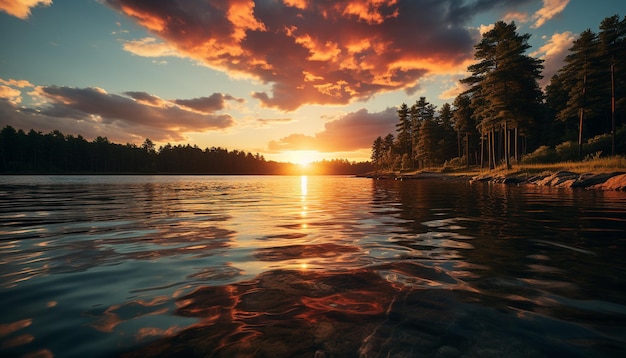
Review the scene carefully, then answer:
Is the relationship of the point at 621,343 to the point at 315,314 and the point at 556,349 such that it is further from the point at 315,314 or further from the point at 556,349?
the point at 315,314

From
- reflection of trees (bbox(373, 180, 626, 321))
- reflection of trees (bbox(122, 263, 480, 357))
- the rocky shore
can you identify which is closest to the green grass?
the rocky shore

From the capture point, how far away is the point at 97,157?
121062mm

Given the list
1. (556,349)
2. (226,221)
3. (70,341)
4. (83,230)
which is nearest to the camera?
(556,349)

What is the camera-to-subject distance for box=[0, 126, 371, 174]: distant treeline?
9988 centimetres

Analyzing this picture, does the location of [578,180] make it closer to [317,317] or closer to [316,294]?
[316,294]

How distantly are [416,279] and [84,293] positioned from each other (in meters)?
3.63

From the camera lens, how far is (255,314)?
266 cm

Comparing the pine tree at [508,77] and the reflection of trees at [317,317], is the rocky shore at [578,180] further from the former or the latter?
the reflection of trees at [317,317]

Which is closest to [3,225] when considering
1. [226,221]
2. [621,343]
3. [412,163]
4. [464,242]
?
[226,221]

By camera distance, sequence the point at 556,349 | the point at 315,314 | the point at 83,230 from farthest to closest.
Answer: the point at 83,230
the point at 315,314
the point at 556,349

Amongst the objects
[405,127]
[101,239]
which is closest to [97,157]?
[405,127]

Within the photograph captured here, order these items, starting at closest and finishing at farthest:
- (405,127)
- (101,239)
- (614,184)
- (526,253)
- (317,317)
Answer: (317,317) → (526,253) → (101,239) → (614,184) → (405,127)

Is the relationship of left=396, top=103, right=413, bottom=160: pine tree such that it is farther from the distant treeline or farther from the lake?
the distant treeline

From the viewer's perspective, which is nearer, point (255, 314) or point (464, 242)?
point (255, 314)
